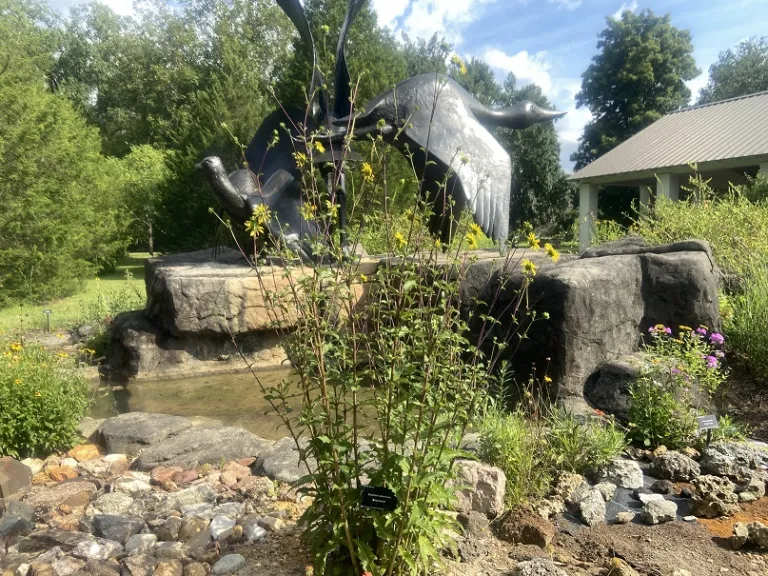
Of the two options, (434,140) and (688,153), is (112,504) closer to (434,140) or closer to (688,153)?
(434,140)

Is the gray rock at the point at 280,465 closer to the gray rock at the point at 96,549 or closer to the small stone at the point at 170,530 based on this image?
the small stone at the point at 170,530

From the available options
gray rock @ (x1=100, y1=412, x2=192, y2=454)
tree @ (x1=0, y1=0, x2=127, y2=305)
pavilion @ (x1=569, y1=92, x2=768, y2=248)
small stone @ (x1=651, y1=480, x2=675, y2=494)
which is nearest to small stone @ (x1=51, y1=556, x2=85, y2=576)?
gray rock @ (x1=100, y1=412, x2=192, y2=454)

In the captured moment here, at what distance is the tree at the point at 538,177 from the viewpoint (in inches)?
1044

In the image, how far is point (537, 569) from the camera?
216 cm

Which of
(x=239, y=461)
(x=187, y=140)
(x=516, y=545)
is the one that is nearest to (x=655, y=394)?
(x=516, y=545)

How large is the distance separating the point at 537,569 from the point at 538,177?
26297mm

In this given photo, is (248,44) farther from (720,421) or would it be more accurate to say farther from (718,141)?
(720,421)

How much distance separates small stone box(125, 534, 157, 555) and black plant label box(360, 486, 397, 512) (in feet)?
4.19

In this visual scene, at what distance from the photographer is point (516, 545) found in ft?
8.32

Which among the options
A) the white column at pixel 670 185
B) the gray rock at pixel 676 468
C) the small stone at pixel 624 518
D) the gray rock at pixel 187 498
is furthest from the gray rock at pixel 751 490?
Answer: the white column at pixel 670 185

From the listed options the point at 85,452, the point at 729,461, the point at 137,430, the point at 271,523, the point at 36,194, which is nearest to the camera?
the point at 271,523

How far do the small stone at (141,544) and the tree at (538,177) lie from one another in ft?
82.4

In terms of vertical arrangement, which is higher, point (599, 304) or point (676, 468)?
point (599, 304)

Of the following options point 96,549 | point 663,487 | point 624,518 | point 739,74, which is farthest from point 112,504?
point 739,74
